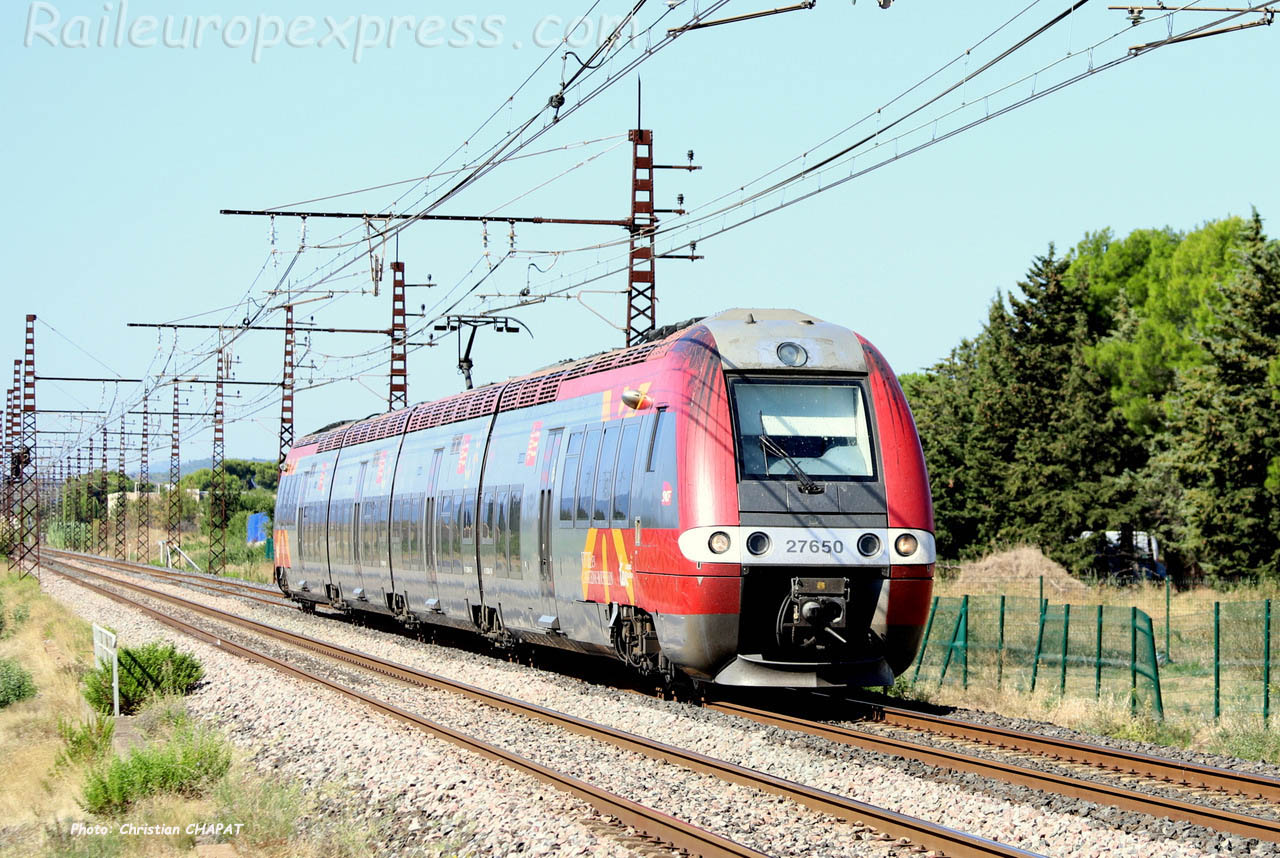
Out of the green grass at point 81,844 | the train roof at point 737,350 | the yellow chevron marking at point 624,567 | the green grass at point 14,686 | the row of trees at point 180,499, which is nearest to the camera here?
the green grass at point 81,844

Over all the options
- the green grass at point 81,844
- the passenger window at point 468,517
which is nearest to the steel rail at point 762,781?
the passenger window at point 468,517

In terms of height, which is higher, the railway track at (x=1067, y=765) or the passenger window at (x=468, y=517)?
the passenger window at (x=468, y=517)

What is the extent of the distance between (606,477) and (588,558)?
3.47 feet

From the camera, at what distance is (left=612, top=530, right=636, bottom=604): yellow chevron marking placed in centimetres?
1555

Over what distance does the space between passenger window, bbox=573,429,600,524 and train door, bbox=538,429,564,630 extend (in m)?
0.88

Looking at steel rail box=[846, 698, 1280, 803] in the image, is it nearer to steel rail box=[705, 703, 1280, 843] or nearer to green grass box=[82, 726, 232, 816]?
steel rail box=[705, 703, 1280, 843]

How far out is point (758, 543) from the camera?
1407 cm

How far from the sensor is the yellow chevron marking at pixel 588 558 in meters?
16.8

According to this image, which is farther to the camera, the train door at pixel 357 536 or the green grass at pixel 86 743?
the train door at pixel 357 536

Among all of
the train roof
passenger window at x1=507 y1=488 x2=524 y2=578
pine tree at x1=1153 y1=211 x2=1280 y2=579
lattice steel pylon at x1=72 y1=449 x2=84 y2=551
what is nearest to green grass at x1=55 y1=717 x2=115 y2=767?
passenger window at x1=507 y1=488 x2=524 y2=578

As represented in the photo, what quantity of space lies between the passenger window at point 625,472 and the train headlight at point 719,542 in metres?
1.83

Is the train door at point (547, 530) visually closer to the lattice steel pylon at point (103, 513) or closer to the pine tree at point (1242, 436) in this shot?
the pine tree at point (1242, 436)

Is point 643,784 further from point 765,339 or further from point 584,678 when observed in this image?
point 584,678

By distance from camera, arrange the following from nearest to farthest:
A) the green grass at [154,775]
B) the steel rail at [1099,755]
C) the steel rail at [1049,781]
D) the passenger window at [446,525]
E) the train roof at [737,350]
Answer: the steel rail at [1049,781]
the steel rail at [1099,755]
the green grass at [154,775]
the train roof at [737,350]
the passenger window at [446,525]
